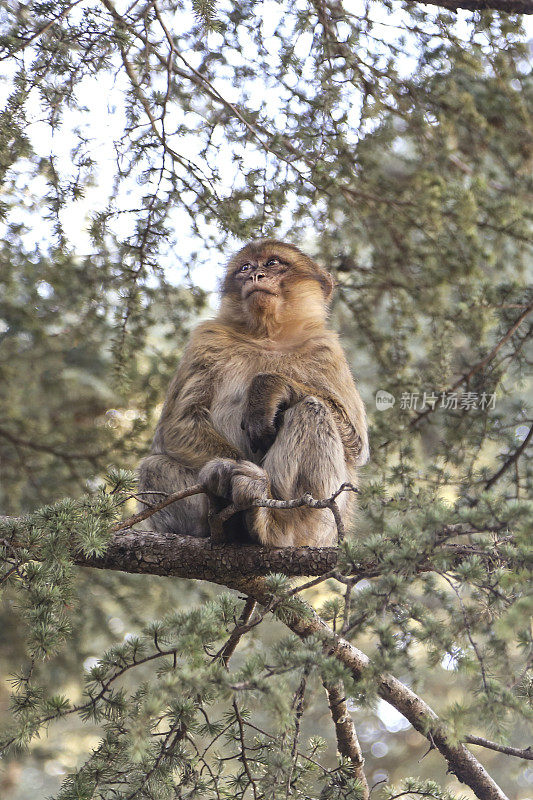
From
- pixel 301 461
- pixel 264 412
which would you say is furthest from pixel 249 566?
pixel 264 412

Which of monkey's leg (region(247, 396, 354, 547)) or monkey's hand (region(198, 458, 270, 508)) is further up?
monkey's leg (region(247, 396, 354, 547))

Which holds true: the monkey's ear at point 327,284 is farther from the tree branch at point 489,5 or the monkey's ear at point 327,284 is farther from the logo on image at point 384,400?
the tree branch at point 489,5

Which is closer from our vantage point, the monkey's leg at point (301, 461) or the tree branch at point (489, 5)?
the monkey's leg at point (301, 461)

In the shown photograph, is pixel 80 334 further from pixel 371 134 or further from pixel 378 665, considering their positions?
pixel 378 665

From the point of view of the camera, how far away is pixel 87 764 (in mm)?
2404

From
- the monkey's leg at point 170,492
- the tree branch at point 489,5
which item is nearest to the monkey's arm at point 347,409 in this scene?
the monkey's leg at point 170,492

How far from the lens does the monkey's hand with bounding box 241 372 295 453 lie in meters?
3.54

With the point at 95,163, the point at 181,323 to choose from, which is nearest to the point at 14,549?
the point at 95,163

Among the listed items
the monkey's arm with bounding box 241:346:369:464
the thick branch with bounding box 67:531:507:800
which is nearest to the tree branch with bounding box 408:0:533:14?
the monkey's arm with bounding box 241:346:369:464

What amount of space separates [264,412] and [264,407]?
0.08 feet

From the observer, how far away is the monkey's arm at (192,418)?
379cm

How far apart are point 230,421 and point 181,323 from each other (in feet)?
4.16

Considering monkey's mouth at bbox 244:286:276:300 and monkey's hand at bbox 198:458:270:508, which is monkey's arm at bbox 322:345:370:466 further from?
monkey's hand at bbox 198:458:270:508

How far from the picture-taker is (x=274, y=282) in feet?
14.0
